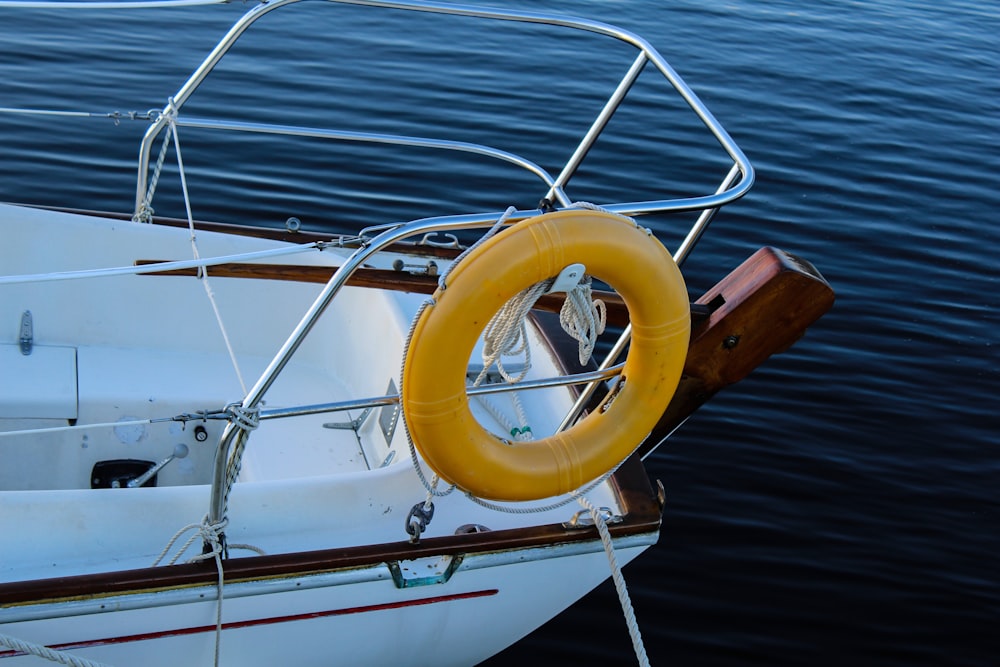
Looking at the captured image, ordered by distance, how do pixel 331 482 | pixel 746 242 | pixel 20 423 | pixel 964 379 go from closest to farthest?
pixel 331 482 < pixel 20 423 < pixel 964 379 < pixel 746 242

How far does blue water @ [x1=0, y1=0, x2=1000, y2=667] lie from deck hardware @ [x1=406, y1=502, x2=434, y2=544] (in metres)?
1.09

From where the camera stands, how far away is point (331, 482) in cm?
246

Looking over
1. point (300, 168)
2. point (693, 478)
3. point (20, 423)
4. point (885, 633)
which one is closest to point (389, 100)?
point (300, 168)

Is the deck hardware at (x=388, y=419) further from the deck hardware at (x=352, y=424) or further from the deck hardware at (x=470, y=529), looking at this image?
the deck hardware at (x=470, y=529)

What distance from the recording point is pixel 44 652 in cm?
210

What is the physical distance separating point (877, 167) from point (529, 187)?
96.2 inches

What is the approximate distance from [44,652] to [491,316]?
113 centimetres

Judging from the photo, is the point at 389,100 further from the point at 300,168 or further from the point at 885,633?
the point at 885,633

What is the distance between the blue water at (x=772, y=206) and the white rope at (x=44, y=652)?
144cm

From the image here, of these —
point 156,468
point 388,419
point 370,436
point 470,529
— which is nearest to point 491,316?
point 470,529

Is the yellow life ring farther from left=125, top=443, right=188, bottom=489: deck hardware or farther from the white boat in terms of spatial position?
left=125, top=443, right=188, bottom=489: deck hardware

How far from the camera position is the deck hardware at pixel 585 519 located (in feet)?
8.13

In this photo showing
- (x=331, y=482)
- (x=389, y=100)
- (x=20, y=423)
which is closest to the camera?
(x=331, y=482)

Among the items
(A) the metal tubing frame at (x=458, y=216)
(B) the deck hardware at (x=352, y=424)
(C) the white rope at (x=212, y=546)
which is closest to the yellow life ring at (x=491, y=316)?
(A) the metal tubing frame at (x=458, y=216)
